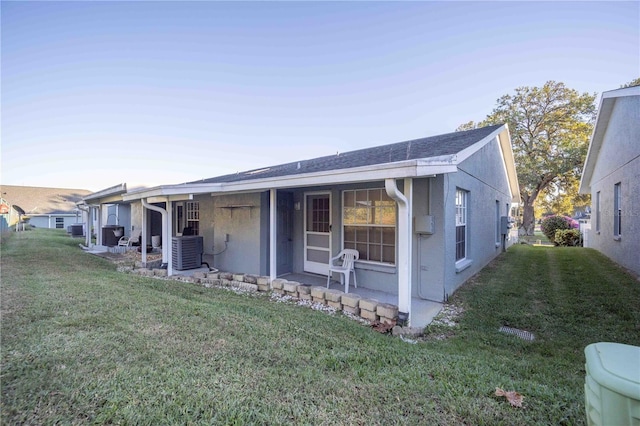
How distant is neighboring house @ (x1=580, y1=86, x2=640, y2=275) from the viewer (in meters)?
7.30

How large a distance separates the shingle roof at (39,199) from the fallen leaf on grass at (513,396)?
46.3 m

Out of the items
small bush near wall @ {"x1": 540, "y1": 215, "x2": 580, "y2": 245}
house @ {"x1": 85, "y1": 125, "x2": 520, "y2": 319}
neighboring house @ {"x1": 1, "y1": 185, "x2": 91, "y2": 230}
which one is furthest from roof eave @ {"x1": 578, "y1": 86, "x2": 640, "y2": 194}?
neighboring house @ {"x1": 1, "y1": 185, "x2": 91, "y2": 230}

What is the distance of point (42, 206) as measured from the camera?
3594 cm

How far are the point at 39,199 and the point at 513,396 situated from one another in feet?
166

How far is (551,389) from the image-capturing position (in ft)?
8.72

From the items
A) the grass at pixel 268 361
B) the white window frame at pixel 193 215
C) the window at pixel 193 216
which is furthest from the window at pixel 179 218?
Result: the grass at pixel 268 361

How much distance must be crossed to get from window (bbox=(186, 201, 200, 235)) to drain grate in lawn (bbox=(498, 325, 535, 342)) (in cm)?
986

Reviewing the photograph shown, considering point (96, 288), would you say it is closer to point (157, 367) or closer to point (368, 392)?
point (157, 367)

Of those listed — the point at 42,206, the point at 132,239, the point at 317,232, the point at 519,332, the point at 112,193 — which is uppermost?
the point at 42,206

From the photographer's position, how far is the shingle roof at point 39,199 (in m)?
35.3

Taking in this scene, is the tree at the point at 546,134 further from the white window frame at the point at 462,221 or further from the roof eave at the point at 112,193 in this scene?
the roof eave at the point at 112,193

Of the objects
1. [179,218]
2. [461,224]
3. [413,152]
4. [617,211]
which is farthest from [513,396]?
[179,218]

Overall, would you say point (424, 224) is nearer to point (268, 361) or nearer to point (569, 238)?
point (268, 361)

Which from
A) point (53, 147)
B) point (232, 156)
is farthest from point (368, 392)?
point (232, 156)
